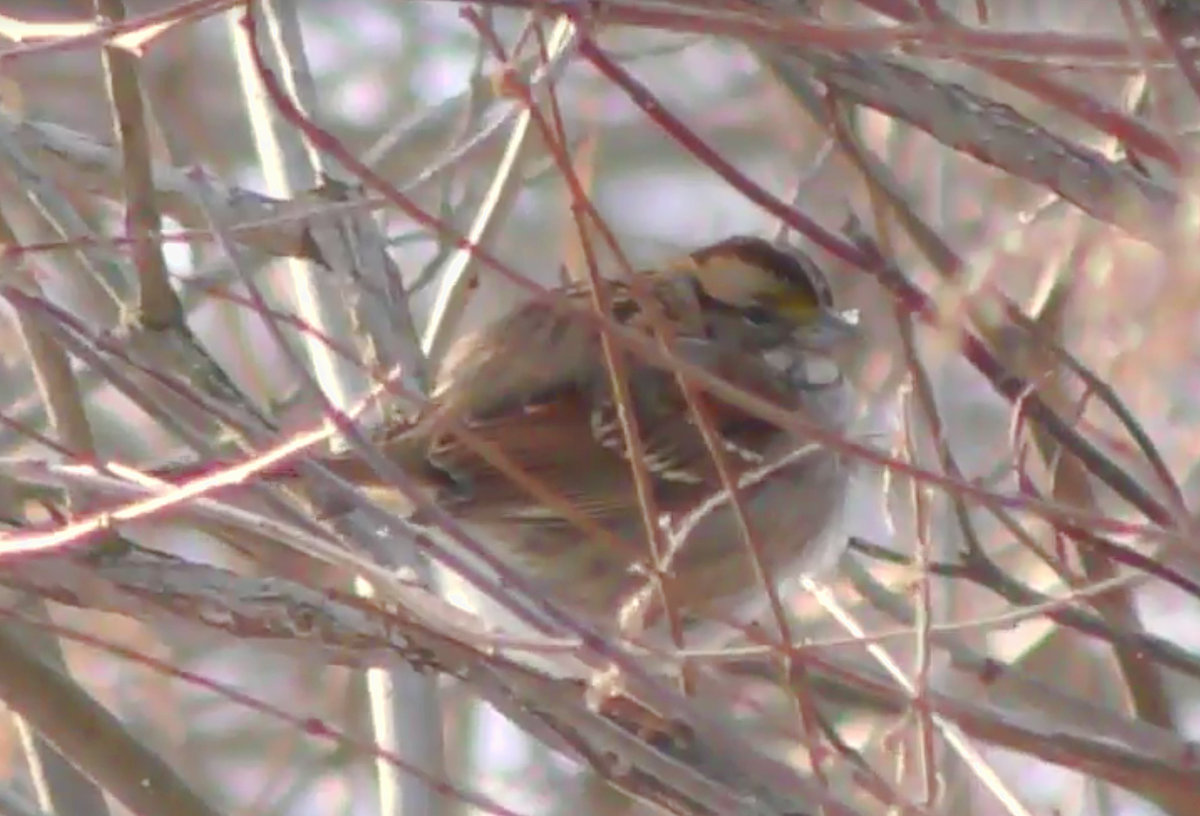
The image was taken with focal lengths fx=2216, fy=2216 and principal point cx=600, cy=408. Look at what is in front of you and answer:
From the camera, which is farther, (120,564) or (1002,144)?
(120,564)

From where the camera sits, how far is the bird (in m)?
4.08

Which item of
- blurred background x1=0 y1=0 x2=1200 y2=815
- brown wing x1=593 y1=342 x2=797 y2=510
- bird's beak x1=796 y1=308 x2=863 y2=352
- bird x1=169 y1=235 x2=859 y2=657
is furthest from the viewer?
bird's beak x1=796 y1=308 x2=863 y2=352

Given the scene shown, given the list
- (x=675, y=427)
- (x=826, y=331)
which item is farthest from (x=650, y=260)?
(x=675, y=427)

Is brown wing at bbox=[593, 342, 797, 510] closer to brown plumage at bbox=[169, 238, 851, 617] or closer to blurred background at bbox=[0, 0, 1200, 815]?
brown plumage at bbox=[169, 238, 851, 617]

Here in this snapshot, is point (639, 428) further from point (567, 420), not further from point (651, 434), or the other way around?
point (567, 420)

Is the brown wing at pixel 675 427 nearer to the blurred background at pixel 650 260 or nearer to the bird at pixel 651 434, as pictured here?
the bird at pixel 651 434

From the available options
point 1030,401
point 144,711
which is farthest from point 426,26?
point 1030,401

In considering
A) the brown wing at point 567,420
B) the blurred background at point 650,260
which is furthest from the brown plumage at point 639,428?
the blurred background at point 650,260

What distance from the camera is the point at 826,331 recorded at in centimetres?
445

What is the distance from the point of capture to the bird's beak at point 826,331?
4434 millimetres

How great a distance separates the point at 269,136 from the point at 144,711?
9.33 feet

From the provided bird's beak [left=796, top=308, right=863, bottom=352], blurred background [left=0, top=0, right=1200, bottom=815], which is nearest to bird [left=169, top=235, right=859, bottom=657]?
bird's beak [left=796, top=308, right=863, bottom=352]

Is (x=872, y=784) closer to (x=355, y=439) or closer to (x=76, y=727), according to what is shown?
(x=355, y=439)

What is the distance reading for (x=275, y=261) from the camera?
4.81 m
